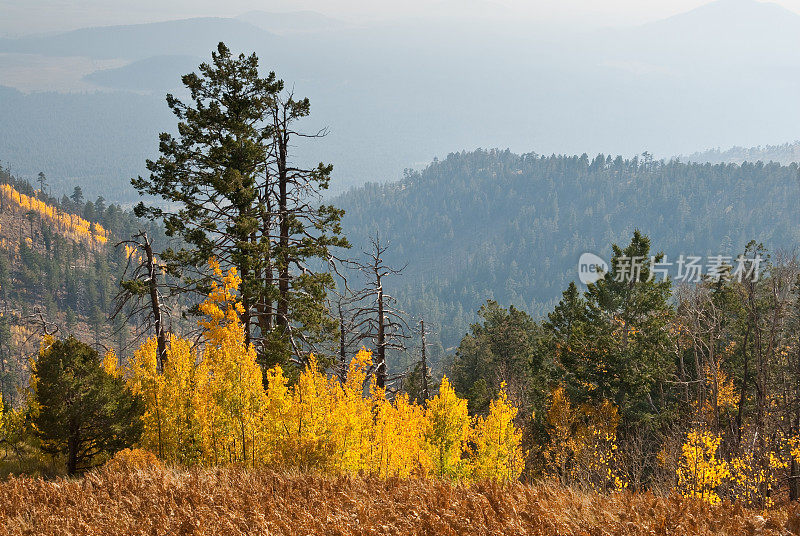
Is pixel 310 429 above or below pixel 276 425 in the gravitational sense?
below

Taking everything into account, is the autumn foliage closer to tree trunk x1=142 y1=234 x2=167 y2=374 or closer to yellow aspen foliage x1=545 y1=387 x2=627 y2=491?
tree trunk x1=142 y1=234 x2=167 y2=374

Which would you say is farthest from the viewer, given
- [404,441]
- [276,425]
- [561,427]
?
[561,427]

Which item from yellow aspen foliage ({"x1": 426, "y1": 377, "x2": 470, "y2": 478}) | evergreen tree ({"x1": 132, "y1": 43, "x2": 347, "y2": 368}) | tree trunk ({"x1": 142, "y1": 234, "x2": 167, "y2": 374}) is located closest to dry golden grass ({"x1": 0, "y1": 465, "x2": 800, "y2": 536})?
evergreen tree ({"x1": 132, "y1": 43, "x2": 347, "y2": 368})

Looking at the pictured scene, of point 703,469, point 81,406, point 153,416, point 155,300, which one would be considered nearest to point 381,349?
point 155,300

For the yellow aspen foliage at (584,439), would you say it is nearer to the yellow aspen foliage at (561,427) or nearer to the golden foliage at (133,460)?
the yellow aspen foliage at (561,427)

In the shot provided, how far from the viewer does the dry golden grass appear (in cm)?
725

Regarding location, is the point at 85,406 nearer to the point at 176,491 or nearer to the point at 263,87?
the point at 176,491

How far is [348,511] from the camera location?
27.0ft

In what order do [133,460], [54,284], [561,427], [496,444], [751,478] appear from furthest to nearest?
[54,284]
[561,427]
[496,444]
[751,478]
[133,460]

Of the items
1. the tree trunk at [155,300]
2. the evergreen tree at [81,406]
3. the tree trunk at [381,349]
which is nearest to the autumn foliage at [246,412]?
the evergreen tree at [81,406]

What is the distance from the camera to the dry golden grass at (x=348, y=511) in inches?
286

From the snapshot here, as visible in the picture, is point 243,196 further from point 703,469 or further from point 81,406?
point 703,469

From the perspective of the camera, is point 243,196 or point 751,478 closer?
point 243,196

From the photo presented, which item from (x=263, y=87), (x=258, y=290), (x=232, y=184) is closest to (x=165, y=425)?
(x=258, y=290)
